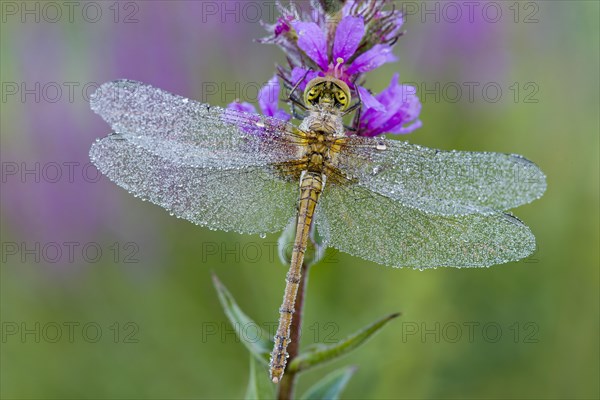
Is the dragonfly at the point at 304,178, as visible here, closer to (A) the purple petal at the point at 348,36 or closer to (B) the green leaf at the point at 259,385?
(A) the purple petal at the point at 348,36

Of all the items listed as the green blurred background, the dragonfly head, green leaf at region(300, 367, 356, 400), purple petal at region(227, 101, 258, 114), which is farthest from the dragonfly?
the green blurred background

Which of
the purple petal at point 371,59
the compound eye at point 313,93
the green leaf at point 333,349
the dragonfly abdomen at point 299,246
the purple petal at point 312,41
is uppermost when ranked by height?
the purple petal at point 312,41

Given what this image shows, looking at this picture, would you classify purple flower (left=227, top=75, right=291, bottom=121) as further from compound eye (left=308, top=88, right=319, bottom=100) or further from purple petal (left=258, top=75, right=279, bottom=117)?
compound eye (left=308, top=88, right=319, bottom=100)

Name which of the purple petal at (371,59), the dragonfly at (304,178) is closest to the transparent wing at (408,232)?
the dragonfly at (304,178)

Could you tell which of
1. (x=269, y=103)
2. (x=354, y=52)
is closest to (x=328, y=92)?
(x=354, y=52)

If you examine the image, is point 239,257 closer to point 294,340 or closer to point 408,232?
point 294,340

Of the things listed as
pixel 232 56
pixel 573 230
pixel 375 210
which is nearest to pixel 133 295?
pixel 232 56

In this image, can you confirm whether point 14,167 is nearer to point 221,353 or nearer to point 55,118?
point 55,118
